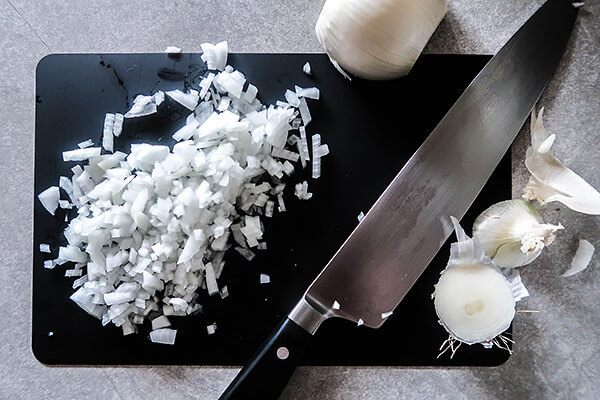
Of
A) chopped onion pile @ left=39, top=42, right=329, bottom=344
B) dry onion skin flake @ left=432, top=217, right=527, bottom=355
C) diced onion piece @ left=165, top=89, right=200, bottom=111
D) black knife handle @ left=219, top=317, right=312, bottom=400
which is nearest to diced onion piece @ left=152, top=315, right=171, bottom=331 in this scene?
chopped onion pile @ left=39, top=42, right=329, bottom=344

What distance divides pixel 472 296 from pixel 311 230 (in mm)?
326

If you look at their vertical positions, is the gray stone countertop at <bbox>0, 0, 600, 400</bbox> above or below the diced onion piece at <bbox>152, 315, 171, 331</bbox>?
above

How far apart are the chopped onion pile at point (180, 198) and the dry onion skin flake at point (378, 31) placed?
0.13 metres

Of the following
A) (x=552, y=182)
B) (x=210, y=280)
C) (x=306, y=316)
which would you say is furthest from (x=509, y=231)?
(x=210, y=280)

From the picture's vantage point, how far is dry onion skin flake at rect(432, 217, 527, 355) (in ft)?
3.58

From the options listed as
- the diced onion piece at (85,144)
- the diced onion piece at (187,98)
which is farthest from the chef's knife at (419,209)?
the diced onion piece at (85,144)

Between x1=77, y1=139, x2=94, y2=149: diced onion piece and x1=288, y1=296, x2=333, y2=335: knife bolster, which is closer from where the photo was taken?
x1=288, y1=296, x2=333, y2=335: knife bolster

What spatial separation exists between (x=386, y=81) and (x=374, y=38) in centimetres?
14

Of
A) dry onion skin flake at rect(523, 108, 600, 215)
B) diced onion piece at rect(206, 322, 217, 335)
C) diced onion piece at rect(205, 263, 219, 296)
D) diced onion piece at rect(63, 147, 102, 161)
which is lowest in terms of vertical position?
diced onion piece at rect(206, 322, 217, 335)

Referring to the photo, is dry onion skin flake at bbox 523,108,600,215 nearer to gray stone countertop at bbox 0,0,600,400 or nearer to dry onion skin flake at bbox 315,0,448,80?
gray stone countertop at bbox 0,0,600,400

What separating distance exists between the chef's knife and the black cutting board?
68 millimetres

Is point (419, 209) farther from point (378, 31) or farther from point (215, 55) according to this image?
point (215, 55)

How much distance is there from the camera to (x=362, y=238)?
3.72 feet

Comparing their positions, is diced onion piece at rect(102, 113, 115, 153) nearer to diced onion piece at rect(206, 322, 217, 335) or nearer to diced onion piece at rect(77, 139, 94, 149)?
diced onion piece at rect(77, 139, 94, 149)
